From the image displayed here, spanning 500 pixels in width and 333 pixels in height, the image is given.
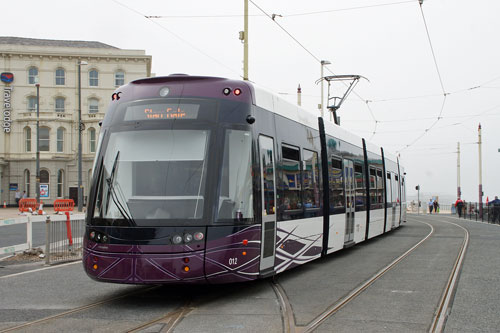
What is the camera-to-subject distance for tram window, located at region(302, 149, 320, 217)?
35.2ft

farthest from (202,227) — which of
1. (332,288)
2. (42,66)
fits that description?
(42,66)

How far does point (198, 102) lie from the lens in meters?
8.16

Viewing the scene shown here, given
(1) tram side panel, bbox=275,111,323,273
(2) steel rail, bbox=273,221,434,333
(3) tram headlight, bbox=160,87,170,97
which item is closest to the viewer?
(2) steel rail, bbox=273,221,434,333

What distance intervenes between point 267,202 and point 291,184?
4.47ft

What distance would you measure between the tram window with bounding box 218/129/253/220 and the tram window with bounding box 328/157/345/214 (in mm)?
4422

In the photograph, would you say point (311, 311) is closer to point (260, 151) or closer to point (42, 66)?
point (260, 151)

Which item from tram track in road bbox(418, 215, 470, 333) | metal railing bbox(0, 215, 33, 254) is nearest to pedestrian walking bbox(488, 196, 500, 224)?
tram track in road bbox(418, 215, 470, 333)

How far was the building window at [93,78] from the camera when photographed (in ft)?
181

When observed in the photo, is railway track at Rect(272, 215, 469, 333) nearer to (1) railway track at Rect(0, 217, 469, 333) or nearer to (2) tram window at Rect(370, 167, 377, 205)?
(1) railway track at Rect(0, 217, 469, 333)

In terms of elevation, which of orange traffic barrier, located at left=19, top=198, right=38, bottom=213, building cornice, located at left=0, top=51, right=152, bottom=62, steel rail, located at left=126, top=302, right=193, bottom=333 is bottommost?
steel rail, located at left=126, top=302, right=193, bottom=333

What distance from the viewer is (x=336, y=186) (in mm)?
12828

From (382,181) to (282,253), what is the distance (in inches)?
419

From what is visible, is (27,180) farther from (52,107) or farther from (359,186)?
(359,186)

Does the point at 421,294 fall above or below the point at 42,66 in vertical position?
below
